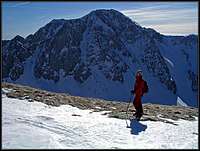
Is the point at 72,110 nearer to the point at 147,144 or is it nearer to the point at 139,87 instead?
A: the point at 139,87

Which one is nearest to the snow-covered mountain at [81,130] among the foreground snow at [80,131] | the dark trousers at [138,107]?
the foreground snow at [80,131]

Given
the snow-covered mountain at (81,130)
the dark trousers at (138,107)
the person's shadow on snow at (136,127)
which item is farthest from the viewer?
the dark trousers at (138,107)

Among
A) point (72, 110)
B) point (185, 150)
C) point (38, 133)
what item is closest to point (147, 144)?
point (185, 150)

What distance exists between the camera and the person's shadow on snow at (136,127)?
51.3ft

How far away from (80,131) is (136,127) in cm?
296

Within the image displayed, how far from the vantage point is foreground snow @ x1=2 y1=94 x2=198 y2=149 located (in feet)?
42.7

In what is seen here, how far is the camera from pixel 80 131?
48.3 ft

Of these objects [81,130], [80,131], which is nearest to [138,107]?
[81,130]

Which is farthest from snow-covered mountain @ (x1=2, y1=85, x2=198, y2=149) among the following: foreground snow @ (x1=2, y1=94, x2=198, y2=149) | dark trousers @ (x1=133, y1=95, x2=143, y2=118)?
dark trousers @ (x1=133, y1=95, x2=143, y2=118)

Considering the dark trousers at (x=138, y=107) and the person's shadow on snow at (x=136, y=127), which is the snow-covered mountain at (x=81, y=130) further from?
the dark trousers at (x=138, y=107)

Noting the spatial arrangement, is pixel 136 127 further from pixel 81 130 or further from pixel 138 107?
pixel 81 130

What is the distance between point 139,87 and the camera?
18734 millimetres

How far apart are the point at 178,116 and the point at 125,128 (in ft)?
18.0

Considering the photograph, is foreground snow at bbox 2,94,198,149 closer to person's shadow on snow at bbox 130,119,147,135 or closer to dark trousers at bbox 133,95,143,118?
person's shadow on snow at bbox 130,119,147,135
